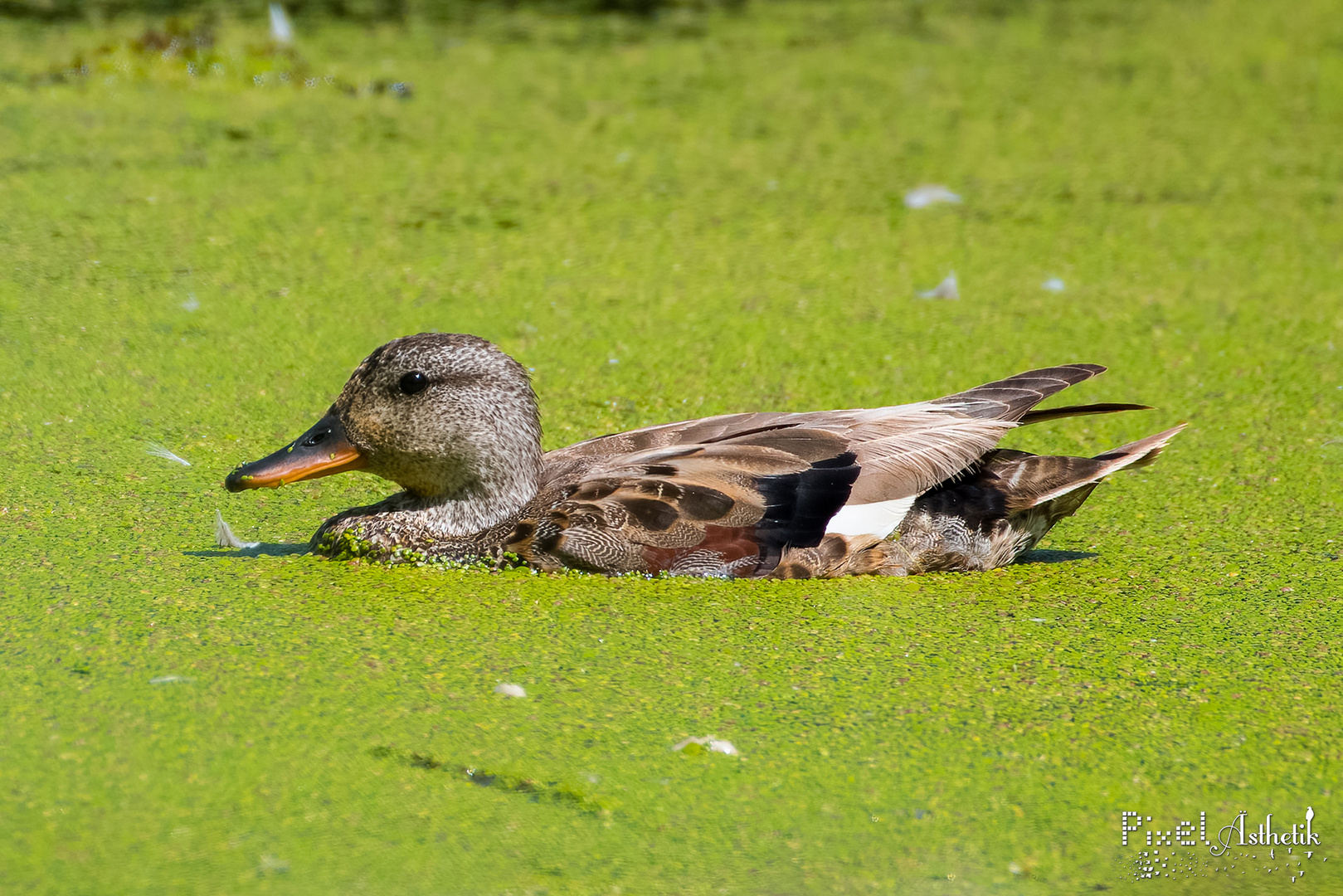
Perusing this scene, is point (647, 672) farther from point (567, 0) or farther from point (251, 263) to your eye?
point (567, 0)

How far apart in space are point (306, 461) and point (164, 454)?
78 cm

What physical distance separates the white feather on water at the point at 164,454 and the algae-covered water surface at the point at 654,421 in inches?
1.7

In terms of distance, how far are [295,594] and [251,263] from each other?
2510mm

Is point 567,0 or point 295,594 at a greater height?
point 567,0

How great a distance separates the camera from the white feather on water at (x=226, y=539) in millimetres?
3402

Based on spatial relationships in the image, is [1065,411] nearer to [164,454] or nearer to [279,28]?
[164,454]

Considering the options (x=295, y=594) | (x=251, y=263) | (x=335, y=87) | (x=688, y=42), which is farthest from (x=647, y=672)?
(x=688, y=42)

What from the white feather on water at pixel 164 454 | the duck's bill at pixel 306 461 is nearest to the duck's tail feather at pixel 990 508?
the duck's bill at pixel 306 461

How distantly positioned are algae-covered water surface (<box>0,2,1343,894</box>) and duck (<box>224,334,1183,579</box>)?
0.30ft

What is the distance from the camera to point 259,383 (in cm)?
444

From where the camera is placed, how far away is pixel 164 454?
3924 millimetres

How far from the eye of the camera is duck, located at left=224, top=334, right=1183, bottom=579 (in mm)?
3234

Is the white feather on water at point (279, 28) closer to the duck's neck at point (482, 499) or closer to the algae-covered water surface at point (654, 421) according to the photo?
the algae-covered water surface at point (654, 421)

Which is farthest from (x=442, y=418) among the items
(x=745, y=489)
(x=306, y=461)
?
(x=745, y=489)
